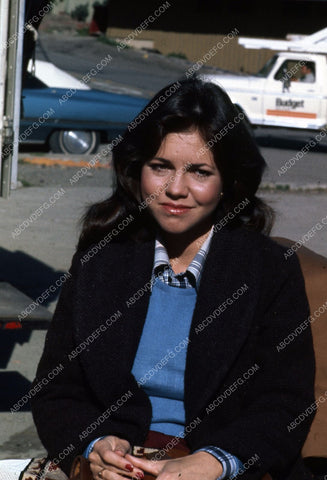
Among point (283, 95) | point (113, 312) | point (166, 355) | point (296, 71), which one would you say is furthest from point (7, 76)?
point (296, 71)

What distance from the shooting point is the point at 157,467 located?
2.34 metres

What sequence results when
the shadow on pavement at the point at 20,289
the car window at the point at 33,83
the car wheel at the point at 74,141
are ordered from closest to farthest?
the shadow on pavement at the point at 20,289 → the car window at the point at 33,83 → the car wheel at the point at 74,141

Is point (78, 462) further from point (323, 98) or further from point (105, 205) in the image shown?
point (323, 98)

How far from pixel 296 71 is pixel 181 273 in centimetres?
1790

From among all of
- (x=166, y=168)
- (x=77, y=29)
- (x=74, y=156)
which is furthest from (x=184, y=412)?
(x=77, y=29)

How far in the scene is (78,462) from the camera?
7.95ft

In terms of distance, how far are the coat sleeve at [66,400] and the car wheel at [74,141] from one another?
12023 millimetres

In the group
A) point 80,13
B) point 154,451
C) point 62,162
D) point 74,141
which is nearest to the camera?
point 154,451

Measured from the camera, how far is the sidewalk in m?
4.98

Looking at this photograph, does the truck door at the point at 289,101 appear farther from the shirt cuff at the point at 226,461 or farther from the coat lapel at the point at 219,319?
the shirt cuff at the point at 226,461

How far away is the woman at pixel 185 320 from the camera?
248 cm

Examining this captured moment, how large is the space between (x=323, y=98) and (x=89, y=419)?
58.4 ft

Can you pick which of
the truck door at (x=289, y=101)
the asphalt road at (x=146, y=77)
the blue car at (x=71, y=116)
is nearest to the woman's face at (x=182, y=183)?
the asphalt road at (x=146, y=77)

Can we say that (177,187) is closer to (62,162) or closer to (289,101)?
(62,162)
